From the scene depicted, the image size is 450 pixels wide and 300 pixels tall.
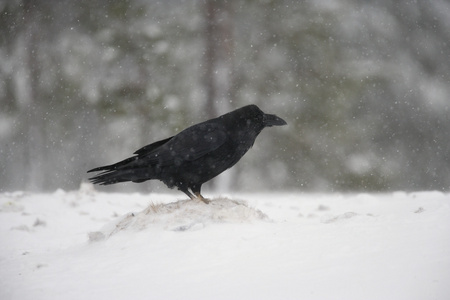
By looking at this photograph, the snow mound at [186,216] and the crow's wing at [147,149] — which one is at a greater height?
the crow's wing at [147,149]

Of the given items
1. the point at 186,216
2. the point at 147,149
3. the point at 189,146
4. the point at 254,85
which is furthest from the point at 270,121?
the point at 254,85

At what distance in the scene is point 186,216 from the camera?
2605 millimetres

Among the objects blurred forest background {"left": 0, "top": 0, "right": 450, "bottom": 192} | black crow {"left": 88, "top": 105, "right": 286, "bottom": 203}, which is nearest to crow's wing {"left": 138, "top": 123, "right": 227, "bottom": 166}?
black crow {"left": 88, "top": 105, "right": 286, "bottom": 203}

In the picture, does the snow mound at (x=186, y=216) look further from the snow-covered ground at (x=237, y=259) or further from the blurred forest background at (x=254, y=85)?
the blurred forest background at (x=254, y=85)

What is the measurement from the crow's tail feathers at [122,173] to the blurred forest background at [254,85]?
14.3ft

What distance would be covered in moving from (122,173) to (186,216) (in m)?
0.62

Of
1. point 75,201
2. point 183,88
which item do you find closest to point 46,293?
point 75,201

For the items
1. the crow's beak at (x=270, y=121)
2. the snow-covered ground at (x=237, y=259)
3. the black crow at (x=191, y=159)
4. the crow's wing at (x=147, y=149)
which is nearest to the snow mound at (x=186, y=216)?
the snow-covered ground at (x=237, y=259)

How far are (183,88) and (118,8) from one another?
2.16 m

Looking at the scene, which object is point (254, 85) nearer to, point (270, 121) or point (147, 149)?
point (270, 121)

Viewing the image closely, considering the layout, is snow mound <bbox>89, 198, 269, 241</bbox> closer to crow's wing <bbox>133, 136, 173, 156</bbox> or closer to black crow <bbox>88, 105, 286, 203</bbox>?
black crow <bbox>88, 105, 286, 203</bbox>

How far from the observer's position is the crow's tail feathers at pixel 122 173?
9.67 ft

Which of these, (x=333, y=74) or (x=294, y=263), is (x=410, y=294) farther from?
(x=333, y=74)

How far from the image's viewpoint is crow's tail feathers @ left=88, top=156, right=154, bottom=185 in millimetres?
2947
